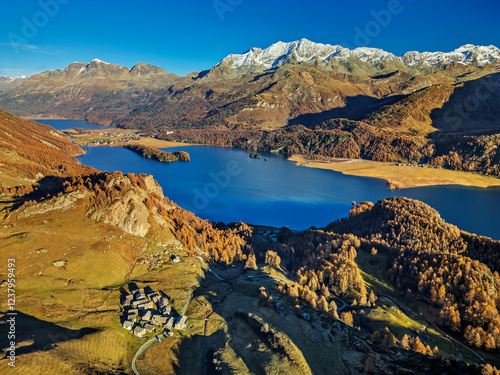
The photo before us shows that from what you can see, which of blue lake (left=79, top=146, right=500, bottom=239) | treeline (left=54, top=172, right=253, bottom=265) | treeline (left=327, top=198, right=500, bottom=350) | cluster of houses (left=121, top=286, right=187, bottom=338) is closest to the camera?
cluster of houses (left=121, top=286, right=187, bottom=338)

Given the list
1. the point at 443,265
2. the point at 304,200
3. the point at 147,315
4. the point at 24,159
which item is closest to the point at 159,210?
the point at 147,315

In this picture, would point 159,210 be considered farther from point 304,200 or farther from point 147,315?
point 304,200

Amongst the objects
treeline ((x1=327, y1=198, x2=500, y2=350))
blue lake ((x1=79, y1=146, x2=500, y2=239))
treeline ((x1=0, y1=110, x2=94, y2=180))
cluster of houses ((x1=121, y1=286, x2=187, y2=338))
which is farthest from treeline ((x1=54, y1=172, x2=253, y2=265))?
treeline ((x1=327, y1=198, x2=500, y2=350))

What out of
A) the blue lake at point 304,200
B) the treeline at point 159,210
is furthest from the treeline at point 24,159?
the blue lake at point 304,200

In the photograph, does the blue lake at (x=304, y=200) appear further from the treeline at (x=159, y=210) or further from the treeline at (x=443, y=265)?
the treeline at (x=159, y=210)

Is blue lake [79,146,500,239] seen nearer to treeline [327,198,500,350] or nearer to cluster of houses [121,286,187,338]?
treeline [327,198,500,350]

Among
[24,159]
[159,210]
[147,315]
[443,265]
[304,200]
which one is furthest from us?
[304,200]

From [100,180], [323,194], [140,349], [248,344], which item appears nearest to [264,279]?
[248,344]

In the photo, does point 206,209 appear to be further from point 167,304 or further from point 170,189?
point 167,304
